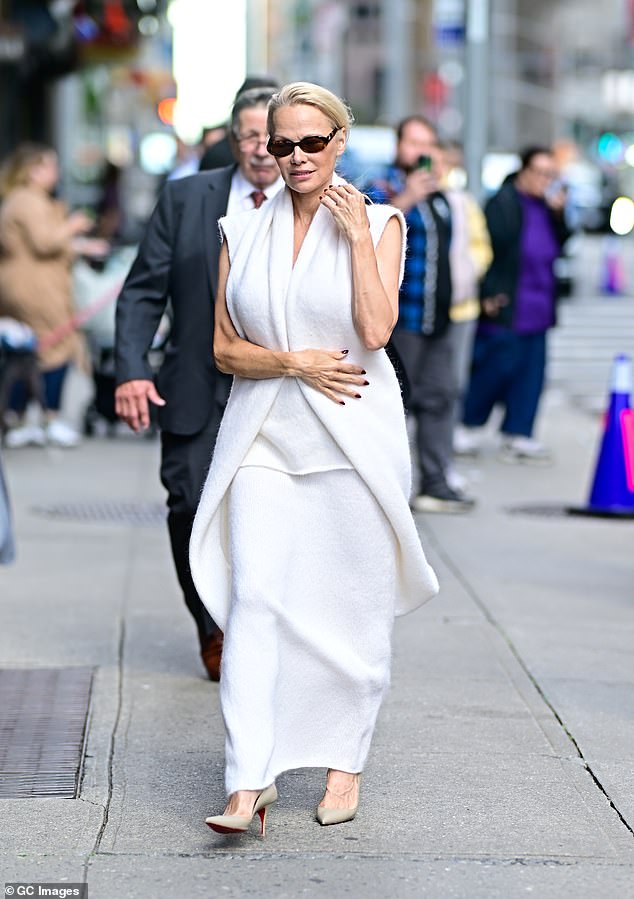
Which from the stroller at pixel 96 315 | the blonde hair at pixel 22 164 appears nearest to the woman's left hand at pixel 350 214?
the stroller at pixel 96 315

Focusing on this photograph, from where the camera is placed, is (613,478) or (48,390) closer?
(613,478)

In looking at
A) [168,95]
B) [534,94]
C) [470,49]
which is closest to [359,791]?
[470,49]

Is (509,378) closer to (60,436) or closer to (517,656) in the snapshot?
(60,436)

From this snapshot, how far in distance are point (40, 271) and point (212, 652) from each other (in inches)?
286

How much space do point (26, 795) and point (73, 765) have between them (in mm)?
322

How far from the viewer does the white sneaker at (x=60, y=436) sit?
1286 cm

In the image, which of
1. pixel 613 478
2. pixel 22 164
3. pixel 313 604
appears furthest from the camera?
pixel 22 164

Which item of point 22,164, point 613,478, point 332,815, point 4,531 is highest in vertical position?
point 22,164

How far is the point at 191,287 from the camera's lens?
6.10 m

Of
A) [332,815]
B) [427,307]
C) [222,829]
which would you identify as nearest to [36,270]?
[427,307]

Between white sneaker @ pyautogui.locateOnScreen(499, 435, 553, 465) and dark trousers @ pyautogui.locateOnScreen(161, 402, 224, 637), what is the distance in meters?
6.45

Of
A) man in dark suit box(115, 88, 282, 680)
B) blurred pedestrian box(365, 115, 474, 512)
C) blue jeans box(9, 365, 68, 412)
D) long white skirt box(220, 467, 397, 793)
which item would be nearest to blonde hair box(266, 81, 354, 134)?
long white skirt box(220, 467, 397, 793)

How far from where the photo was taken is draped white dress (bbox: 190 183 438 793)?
4.56 m

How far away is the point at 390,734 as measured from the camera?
5664 mm
